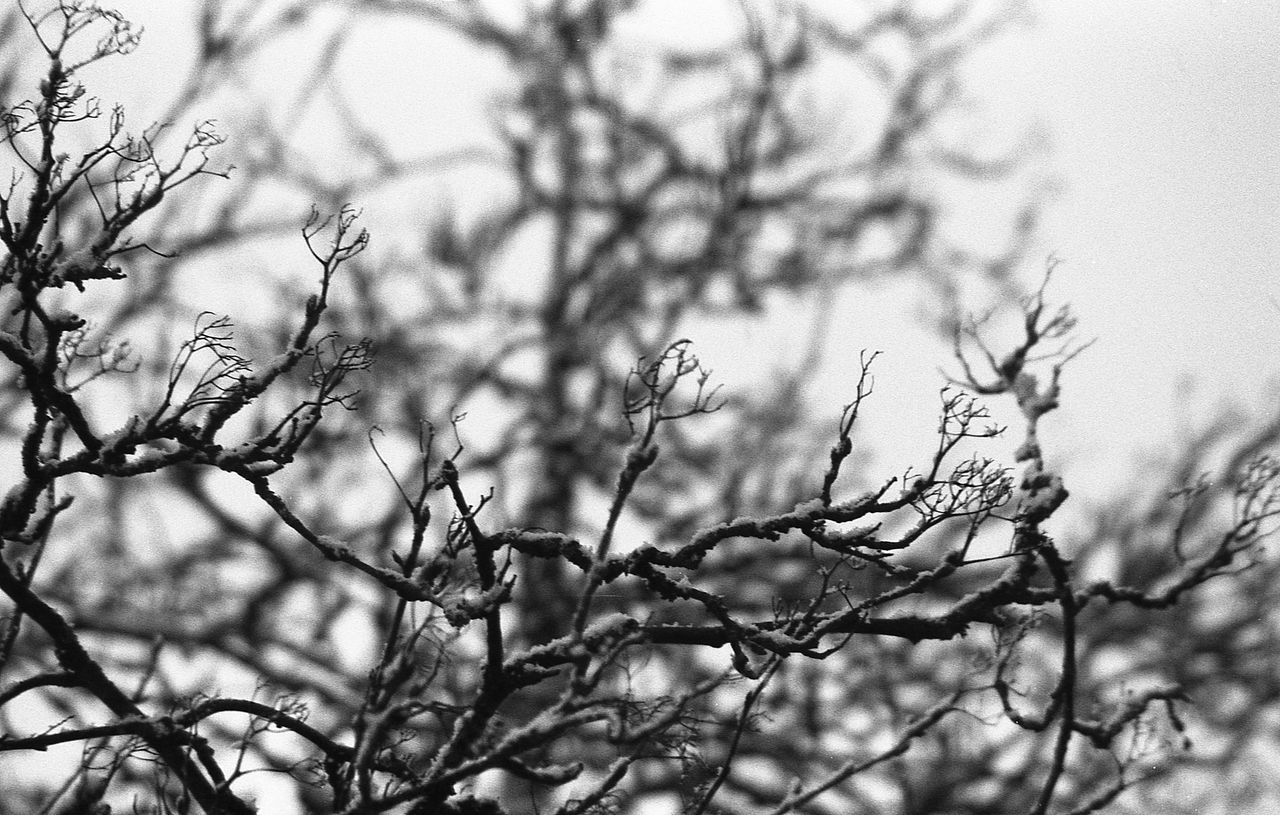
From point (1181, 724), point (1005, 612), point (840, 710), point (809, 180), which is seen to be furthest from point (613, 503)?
point (809, 180)

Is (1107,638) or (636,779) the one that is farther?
(1107,638)

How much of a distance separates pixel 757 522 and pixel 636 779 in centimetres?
1138

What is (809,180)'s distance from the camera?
1944 centimetres

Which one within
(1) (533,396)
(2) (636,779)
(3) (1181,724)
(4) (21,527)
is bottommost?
(3) (1181,724)

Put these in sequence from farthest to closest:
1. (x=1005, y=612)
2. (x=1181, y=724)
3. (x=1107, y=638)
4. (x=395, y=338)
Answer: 1. (x=395, y=338)
2. (x=1107, y=638)
3. (x=1005, y=612)
4. (x=1181, y=724)

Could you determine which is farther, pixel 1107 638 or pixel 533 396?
pixel 533 396

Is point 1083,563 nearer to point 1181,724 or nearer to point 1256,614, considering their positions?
point 1256,614

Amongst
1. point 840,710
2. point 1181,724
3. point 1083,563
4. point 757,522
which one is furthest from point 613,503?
point 1083,563

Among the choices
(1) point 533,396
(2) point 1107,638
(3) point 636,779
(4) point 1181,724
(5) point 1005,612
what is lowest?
(4) point 1181,724

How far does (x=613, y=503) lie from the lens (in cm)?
318

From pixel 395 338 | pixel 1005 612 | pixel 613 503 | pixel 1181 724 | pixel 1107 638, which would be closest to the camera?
pixel 613 503

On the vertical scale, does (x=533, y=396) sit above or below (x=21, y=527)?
above

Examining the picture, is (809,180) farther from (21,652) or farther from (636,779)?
(21,652)

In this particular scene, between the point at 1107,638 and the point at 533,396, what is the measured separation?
7159mm
